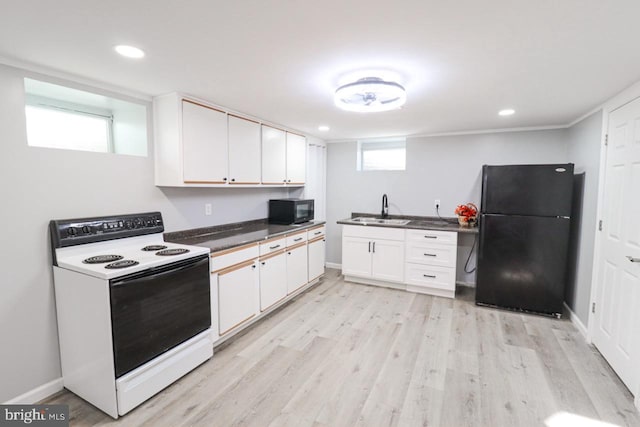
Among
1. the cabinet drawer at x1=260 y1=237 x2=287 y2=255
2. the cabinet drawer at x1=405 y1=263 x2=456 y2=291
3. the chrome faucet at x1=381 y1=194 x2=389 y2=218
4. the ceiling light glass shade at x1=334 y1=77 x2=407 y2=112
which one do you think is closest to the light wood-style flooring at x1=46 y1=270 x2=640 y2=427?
the cabinet drawer at x1=405 y1=263 x2=456 y2=291

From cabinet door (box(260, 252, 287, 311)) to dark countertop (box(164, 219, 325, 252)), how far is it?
28 centimetres

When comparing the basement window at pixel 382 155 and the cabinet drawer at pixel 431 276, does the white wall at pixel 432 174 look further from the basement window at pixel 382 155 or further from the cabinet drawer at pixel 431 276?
the cabinet drawer at pixel 431 276

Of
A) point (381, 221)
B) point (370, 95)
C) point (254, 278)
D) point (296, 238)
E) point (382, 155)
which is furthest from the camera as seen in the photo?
point (382, 155)

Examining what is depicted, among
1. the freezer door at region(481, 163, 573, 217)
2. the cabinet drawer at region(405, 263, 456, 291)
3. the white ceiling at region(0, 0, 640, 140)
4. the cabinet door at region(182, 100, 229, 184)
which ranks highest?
the white ceiling at region(0, 0, 640, 140)

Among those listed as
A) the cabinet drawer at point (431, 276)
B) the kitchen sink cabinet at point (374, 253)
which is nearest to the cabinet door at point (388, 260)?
the kitchen sink cabinet at point (374, 253)

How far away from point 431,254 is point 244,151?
2608 mm

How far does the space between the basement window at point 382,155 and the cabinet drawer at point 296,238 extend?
1649 millimetres

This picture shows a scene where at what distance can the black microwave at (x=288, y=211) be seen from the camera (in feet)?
12.7

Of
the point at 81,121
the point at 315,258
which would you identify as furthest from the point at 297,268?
the point at 81,121

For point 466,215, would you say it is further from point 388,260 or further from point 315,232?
point 315,232

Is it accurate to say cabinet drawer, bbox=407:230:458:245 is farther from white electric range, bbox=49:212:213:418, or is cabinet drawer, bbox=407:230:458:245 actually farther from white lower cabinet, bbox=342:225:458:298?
white electric range, bbox=49:212:213:418

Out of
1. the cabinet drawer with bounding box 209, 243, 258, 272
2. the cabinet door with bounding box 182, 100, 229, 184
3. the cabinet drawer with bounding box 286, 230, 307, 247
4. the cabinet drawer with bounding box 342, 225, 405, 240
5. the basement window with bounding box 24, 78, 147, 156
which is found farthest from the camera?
the cabinet drawer with bounding box 342, 225, 405, 240

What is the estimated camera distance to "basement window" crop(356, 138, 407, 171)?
15.0 feet

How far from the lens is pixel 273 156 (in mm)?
3658
